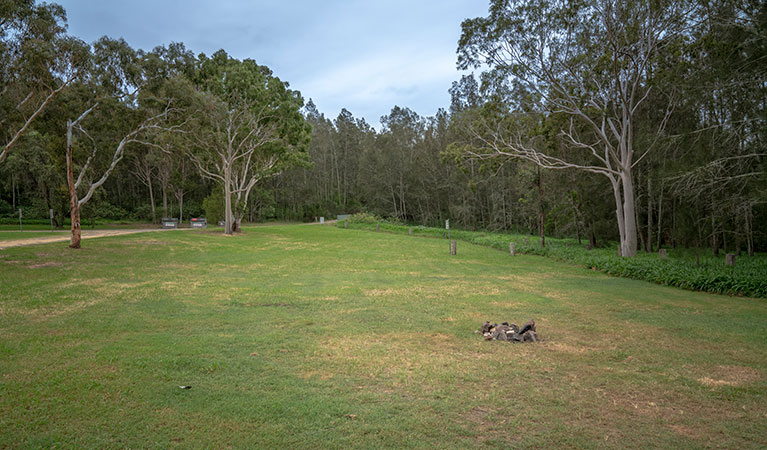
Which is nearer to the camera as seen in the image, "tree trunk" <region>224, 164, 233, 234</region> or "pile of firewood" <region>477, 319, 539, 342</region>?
"pile of firewood" <region>477, 319, 539, 342</region>

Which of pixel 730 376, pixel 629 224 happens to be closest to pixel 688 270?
pixel 629 224

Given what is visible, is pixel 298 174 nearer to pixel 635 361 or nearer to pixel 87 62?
pixel 87 62

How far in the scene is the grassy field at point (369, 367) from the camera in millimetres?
4062

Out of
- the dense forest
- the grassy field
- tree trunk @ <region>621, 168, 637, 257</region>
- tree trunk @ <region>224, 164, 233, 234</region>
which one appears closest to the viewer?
the grassy field

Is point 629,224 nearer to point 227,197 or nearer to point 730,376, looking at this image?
point 730,376

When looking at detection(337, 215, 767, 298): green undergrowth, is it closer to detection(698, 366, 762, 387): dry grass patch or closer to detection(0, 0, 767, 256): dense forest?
detection(0, 0, 767, 256): dense forest

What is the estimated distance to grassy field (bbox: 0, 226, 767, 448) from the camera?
406 centimetres

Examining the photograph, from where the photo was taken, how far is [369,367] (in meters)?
5.89

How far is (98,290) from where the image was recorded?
11.5 m

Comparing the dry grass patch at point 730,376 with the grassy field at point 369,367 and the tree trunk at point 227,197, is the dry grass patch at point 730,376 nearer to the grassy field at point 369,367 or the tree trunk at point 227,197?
the grassy field at point 369,367

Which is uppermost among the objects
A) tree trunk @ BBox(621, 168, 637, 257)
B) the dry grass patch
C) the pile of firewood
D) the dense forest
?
the dense forest

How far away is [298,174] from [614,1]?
5442 centimetres

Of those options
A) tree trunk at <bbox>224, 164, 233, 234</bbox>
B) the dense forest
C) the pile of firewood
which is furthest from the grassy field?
tree trunk at <bbox>224, 164, 233, 234</bbox>

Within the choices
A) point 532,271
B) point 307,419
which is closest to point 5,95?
point 307,419
